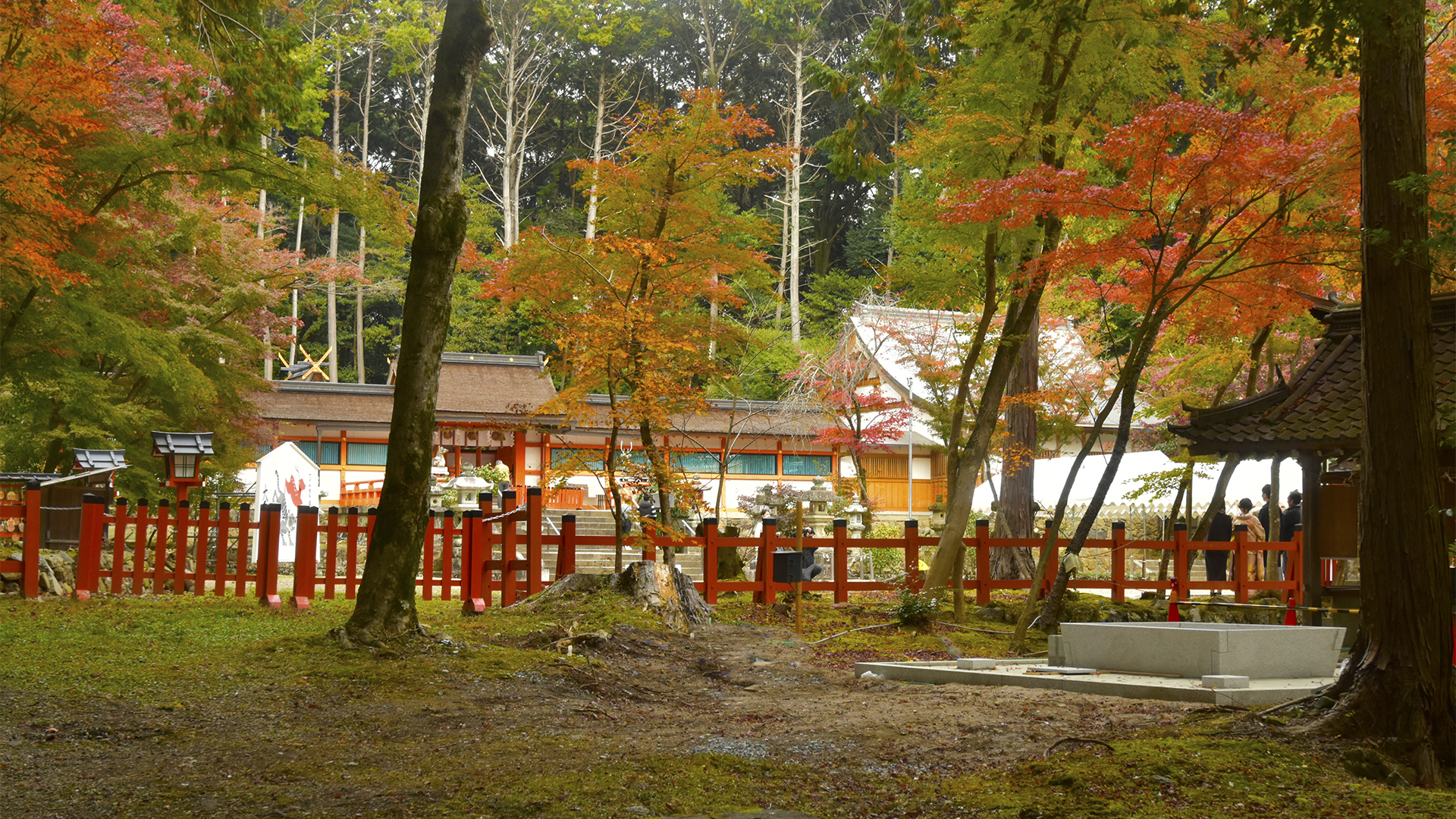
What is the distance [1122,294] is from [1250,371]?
3.13 metres

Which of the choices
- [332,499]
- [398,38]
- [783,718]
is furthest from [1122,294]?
[398,38]

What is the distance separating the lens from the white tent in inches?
816

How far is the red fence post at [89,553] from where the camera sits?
1027cm

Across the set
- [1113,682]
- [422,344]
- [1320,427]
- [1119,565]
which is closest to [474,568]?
[422,344]

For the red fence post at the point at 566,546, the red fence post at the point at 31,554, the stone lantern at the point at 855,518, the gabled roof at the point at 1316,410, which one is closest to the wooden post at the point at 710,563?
the red fence post at the point at 566,546

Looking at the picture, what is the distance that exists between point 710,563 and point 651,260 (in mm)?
3583

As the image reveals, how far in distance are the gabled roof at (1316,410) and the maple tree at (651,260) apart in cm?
554

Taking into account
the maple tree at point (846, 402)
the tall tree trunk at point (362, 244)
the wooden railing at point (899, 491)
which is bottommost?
the wooden railing at point (899, 491)

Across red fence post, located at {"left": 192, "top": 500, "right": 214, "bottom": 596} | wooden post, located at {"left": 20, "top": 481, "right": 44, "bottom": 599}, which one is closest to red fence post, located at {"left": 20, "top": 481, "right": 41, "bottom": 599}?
wooden post, located at {"left": 20, "top": 481, "right": 44, "bottom": 599}

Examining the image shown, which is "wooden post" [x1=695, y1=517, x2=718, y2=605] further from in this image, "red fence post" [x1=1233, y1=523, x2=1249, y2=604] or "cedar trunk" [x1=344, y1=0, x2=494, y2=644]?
"red fence post" [x1=1233, y1=523, x2=1249, y2=604]

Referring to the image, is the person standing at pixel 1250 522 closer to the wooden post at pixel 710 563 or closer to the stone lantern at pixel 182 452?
the wooden post at pixel 710 563

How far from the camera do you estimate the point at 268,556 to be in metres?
10.7

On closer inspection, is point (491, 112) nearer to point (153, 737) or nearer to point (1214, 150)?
point (1214, 150)

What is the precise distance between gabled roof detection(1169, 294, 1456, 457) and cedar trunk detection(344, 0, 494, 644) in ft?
22.7
